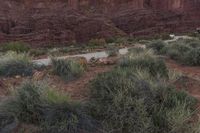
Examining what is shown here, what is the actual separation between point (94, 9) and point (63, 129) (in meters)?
54.4

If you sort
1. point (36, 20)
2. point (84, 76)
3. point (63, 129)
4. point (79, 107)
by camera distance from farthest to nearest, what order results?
1. point (36, 20)
2. point (84, 76)
3. point (79, 107)
4. point (63, 129)

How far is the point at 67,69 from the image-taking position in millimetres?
9469

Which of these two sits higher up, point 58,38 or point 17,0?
point 17,0

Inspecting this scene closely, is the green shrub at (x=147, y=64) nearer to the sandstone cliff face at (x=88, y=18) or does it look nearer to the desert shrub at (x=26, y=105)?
the desert shrub at (x=26, y=105)

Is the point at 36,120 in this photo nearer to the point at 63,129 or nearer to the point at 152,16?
the point at 63,129

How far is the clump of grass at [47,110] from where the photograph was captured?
241 inches

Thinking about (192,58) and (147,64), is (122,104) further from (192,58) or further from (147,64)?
(192,58)

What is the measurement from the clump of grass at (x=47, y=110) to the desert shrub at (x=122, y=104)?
27 centimetres

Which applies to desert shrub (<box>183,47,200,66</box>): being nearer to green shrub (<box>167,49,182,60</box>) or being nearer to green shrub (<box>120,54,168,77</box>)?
green shrub (<box>167,49,182,60</box>)

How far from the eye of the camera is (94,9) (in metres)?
59.8

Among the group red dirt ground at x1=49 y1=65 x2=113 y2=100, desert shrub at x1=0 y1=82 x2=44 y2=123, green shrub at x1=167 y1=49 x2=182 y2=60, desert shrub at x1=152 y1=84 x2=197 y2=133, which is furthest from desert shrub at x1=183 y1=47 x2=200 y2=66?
desert shrub at x1=0 y1=82 x2=44 y2=123

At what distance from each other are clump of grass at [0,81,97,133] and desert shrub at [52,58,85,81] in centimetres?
197

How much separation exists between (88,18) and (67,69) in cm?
4405

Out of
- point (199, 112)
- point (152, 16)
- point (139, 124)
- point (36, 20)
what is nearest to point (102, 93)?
point (139, 124)
